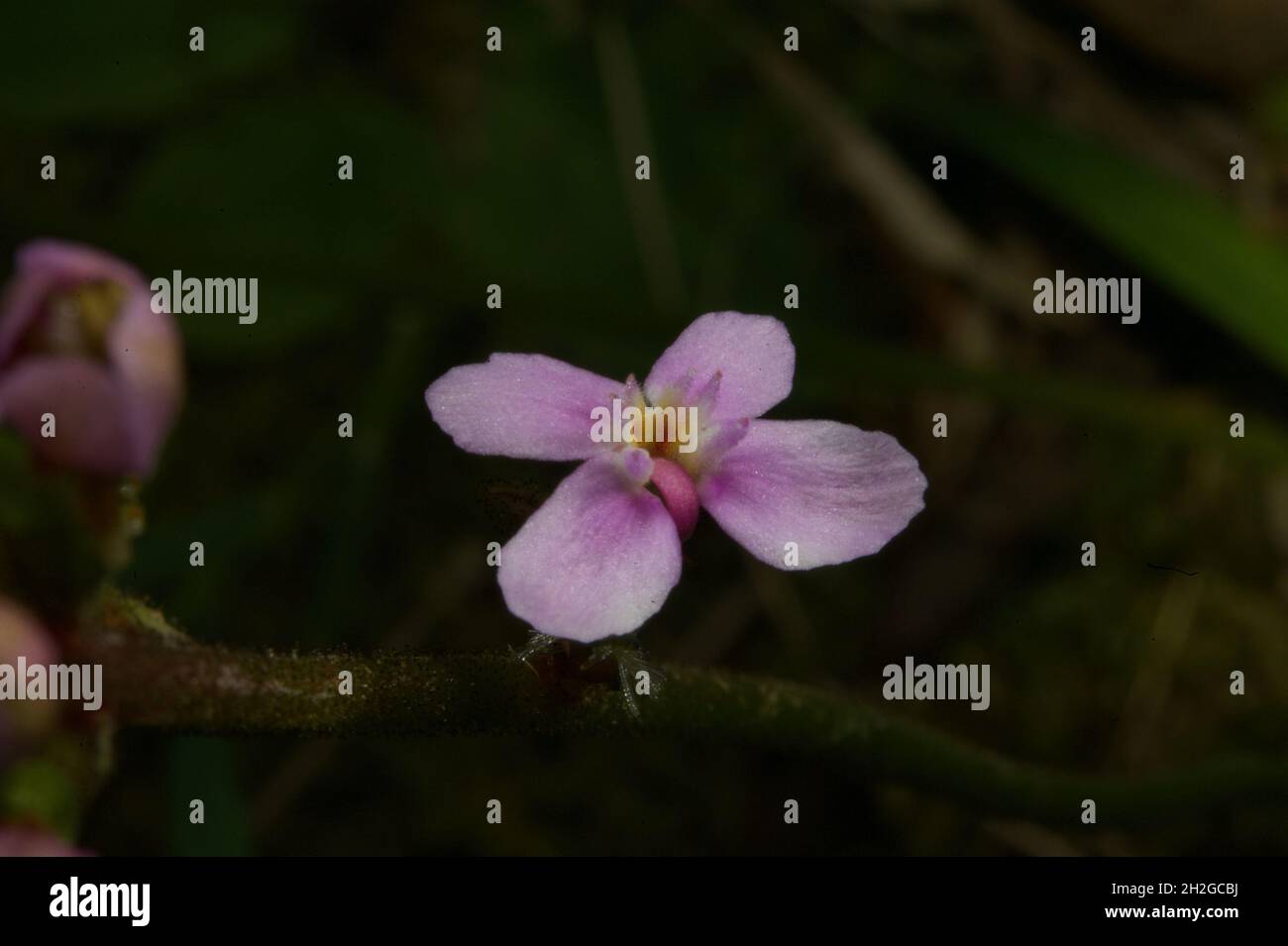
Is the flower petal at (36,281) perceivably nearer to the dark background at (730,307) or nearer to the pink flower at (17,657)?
the pink flower at (17,657)

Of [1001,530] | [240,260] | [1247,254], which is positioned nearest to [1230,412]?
[1247,254]

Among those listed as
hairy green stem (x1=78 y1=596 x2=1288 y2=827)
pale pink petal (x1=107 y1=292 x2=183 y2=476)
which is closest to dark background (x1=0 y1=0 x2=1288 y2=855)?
pale pink petal (x1=107 y1=292 x2=183 y2=476)

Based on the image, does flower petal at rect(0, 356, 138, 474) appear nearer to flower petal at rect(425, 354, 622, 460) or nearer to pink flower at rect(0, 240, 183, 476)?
pink flower at rect(0, 240, 183, 476)

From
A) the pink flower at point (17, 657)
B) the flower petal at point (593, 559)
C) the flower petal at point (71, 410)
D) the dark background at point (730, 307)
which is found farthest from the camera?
the dark background at point (730, 307)

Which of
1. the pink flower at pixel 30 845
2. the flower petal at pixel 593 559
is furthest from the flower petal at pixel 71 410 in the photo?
the flower petal at pixel 593 559

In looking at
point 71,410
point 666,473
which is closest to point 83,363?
point 71,410

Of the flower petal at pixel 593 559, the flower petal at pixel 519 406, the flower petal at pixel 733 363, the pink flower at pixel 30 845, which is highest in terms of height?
the flower petal at pixel 733 363
